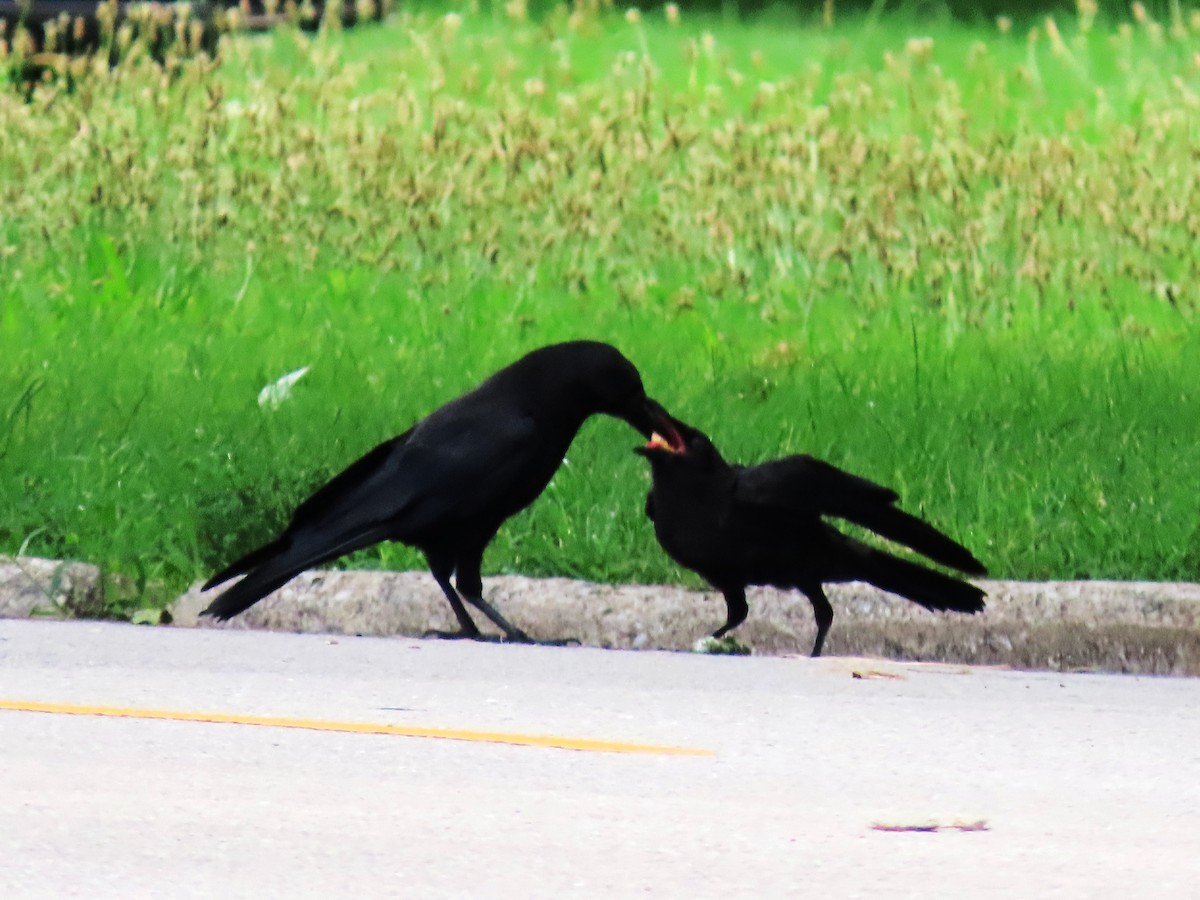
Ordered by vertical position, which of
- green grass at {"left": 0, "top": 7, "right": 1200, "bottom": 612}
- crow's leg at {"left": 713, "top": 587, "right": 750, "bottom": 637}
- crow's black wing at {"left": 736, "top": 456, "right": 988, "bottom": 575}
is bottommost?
green grass at {"left": 0, "top": 7, "right": 1200, "bottom": 612}

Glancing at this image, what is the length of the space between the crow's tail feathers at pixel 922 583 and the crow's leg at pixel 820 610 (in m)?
0.11

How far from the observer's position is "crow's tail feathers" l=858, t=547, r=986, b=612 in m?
6.25

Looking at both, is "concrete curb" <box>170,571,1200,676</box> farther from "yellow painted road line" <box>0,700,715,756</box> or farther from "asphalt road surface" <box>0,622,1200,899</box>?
"yellow painted road line" <box>0,700,715,756</box>

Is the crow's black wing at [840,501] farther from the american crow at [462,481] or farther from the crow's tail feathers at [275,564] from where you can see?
the crow's tail feathers at [275,564]

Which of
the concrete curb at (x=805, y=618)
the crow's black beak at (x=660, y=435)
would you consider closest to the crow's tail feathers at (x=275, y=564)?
the concrete curb at (x=805, y=618)

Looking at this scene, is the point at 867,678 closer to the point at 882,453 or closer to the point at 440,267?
the point at 882,453

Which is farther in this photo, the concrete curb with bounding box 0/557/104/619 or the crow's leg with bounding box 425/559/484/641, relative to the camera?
the concrete curb with bounding box 0/557/104/619

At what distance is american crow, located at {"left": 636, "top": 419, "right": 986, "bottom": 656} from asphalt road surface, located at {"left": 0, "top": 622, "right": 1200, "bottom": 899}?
0.23 m

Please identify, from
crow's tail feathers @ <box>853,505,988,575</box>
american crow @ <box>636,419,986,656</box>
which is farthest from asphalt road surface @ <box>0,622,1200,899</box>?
crow's tail feathers @ <box>853,505,988,575</box>

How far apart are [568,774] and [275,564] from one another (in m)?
1.81

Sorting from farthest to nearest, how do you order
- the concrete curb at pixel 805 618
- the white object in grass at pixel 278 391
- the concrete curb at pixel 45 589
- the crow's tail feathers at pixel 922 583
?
the white object in grass at pixel 278 391
the concrete curb at pixel 45 589
the concrete curb at pixel 805 618
the crow's tail feathers at pixel 922 583

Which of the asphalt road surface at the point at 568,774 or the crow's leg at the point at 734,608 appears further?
the crow's leg at the point at 734,608

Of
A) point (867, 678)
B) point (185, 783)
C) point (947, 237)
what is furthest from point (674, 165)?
point (185, 783)

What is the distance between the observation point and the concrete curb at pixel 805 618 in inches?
251
